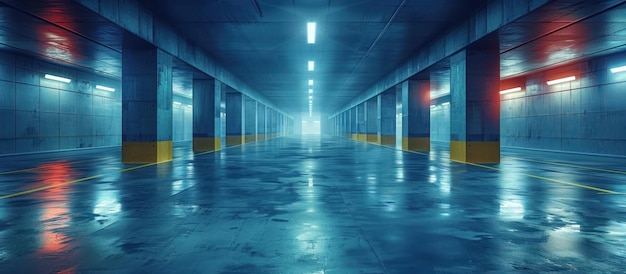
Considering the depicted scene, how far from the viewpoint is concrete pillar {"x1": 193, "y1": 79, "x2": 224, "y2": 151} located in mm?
29625

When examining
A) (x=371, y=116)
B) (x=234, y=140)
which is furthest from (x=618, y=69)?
(x=234, y=140)

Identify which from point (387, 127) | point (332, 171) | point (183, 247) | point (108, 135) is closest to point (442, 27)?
Result: point (332, 171)

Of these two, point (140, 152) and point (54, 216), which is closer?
point (54, 216)

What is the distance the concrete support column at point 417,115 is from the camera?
29.1 metres

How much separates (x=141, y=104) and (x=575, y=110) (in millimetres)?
26775

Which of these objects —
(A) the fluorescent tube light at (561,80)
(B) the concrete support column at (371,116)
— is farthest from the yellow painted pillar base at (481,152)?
(B) the concrete support column at (371,116)

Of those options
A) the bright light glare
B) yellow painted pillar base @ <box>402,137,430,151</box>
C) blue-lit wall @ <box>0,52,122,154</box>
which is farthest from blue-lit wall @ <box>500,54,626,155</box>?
blue-lit wall @ <box>0,52,122,154</box>

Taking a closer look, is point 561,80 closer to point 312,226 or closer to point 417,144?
point 417,144

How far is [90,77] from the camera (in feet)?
101

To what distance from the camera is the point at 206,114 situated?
3020 cm

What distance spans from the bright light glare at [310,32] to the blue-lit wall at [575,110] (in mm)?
17635

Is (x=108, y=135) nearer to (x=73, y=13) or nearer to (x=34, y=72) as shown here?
(x=34, y=72)

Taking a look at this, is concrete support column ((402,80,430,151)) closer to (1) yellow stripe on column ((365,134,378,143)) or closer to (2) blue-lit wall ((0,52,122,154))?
(1) yellow stripe on column ((365,134,378,143))

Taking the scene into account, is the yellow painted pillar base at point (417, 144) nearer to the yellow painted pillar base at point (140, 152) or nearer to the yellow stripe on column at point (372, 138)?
the yellow stripe on column at point (372, 138)
